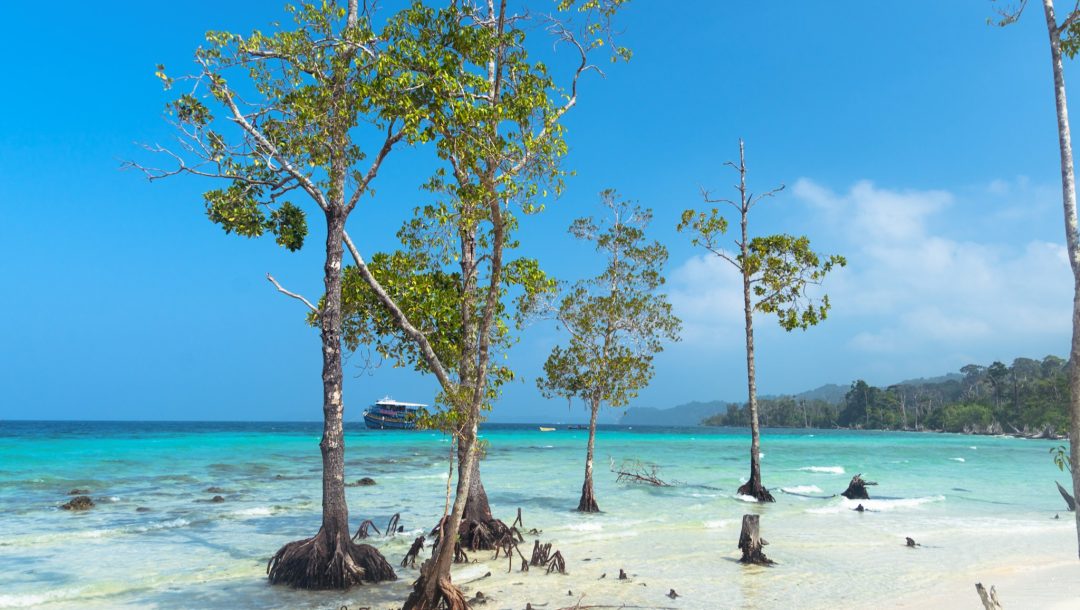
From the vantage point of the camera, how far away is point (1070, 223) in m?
8.12

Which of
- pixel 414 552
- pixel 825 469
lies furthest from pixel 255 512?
pixel 825 469

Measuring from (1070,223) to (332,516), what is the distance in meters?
12.6

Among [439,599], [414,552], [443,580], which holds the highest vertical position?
[443,580]

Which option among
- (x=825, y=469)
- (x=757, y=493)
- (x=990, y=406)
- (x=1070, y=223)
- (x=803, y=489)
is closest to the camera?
(x=1070, y=223)

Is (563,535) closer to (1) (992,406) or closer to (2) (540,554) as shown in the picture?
(2) (540,554)

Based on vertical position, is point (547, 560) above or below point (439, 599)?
below

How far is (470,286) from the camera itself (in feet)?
46.4

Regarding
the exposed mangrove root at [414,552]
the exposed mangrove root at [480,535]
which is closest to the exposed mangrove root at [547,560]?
the exposed mangrove root at [480,535]

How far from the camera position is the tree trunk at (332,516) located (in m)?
12.5

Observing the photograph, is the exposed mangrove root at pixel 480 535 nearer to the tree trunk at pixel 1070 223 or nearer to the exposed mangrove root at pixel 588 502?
the exposed mangrove root at pixel 588 502

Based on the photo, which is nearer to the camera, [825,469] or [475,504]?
[475,504]

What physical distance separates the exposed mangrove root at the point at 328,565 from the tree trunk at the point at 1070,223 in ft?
37.1

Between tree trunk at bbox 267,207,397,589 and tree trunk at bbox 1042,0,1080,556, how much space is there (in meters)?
11.3

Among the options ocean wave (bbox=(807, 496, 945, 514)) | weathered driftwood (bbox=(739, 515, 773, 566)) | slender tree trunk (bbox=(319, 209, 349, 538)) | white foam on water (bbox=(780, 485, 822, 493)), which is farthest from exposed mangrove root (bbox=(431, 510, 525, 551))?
white foam on water (bbox=(780, 485, 822, 493))
